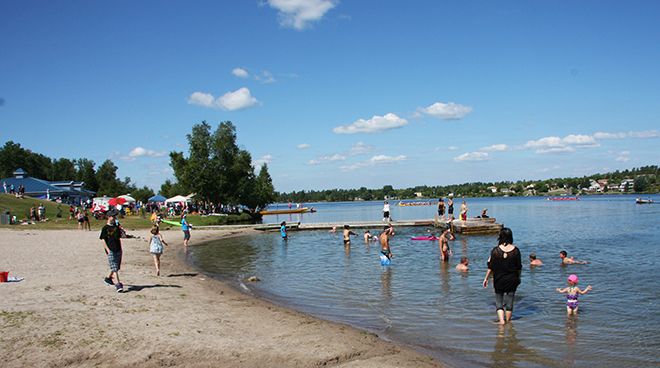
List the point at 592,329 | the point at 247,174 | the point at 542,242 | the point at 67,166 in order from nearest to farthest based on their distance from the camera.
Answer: the point at 592,329 < the point at 542,242 < the point at 247,174 < the point at 67,166

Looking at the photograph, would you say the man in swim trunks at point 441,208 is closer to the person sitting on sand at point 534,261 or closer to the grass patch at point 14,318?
the person sitting on sand at point 534,261

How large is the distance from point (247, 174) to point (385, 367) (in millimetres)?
63352

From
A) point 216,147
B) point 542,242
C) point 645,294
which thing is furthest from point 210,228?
point 645,294

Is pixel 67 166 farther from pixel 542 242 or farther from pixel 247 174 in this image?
pixel 542 242

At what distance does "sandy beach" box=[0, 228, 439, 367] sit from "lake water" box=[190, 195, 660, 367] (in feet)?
4.45

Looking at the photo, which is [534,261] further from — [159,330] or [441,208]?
[441,208]

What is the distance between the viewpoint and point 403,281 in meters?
17.7

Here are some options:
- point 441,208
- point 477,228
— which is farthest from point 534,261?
point 441,208

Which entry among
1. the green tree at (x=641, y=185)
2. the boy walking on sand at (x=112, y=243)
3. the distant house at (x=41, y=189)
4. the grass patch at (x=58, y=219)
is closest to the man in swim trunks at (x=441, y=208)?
the grass patch at (x=58, y=219)

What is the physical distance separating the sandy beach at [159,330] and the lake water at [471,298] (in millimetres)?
1356

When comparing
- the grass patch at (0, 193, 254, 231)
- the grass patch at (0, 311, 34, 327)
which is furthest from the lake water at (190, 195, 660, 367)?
the grass patch at (0, 193, 254, 231)

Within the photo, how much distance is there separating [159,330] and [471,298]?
9.09 metres

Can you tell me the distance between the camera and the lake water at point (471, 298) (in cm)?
949

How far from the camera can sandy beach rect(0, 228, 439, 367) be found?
7.83 metres
